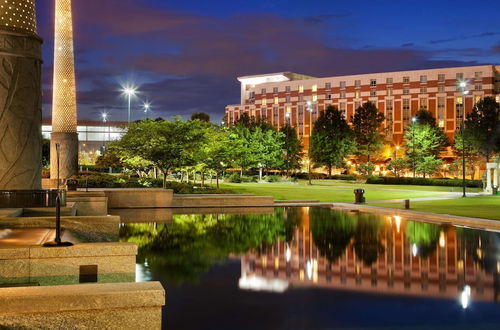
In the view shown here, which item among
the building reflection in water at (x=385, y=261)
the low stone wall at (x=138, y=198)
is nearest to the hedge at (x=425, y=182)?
the low stone wall at (x=138, y=198)

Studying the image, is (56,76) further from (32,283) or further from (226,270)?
(32,283)

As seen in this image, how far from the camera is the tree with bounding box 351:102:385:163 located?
88062mm

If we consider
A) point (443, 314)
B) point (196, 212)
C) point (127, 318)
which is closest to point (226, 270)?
point (443, 314)

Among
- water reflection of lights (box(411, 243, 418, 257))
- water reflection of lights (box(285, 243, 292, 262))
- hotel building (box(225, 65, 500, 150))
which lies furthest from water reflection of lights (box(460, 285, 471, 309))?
hotel building (box(225, 65, 500, 150))

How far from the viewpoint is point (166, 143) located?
40031 mm

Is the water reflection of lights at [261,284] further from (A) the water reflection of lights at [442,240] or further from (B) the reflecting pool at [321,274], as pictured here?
(A) the water reflection of lights at [442,240]

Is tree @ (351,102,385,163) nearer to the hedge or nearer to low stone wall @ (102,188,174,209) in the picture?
the hedge

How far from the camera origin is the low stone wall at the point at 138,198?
32.9m

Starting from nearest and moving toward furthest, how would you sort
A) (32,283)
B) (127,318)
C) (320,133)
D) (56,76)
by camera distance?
(127,318) < (32,283) < (56,76) < (320,133)

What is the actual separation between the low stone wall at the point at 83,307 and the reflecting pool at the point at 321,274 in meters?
2.41

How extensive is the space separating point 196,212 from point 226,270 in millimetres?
16953

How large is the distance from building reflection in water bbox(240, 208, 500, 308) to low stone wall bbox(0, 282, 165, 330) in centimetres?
564

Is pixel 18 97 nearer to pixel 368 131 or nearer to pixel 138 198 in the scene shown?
pixel 138 198

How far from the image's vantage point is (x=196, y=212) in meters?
31.3
